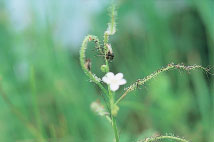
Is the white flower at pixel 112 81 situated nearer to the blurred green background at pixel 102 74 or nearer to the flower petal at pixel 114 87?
the flower petal at pixel 114 87

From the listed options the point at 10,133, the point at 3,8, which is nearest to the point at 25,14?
the point at 3,8

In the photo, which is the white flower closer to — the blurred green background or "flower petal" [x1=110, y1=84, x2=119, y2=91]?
"flower petal" [x1=110, y1=84, x2=119, y2=91]

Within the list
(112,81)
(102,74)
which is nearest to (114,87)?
(112,81)

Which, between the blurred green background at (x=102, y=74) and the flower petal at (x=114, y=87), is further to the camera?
the blurred green background at (x=102, y=74)


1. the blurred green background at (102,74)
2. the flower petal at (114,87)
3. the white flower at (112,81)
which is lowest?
the flower petal at (114,87)

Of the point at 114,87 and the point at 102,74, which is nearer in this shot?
the point at 114,87

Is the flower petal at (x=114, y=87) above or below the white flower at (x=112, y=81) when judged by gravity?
below

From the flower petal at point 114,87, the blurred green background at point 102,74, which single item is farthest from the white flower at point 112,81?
the blurred green background at point 102,74

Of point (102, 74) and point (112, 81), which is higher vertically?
point (102, 74)

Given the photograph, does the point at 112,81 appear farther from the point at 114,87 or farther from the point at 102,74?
the point at 102,74
